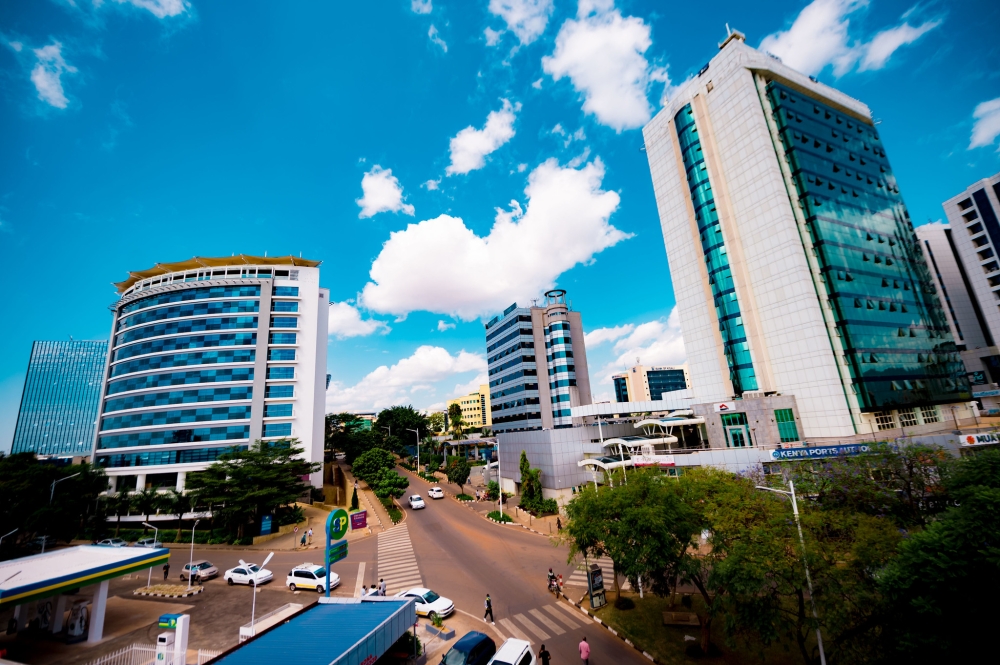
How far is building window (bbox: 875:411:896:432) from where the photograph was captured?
43562 millimetres

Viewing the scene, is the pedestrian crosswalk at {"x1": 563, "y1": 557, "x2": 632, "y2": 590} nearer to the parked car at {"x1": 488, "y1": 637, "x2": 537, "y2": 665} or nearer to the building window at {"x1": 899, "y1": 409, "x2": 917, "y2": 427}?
the parked car at {"x1": 488, "y1": 637, "x2": 537, "y2": 665}

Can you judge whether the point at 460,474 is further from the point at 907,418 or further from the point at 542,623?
the point at 907,418

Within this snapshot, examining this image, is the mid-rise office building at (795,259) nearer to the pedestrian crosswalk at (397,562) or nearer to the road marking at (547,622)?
the road marking at (547,622)

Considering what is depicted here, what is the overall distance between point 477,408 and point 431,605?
14477 cm

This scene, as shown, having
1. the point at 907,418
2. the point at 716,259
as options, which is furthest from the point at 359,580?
the point at 907,418

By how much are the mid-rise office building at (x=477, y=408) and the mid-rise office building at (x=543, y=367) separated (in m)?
69.6

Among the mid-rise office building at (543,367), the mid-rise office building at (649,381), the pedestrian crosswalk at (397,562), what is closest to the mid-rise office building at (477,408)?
the mid-rise office building at (649,381)

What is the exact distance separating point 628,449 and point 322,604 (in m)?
38.3

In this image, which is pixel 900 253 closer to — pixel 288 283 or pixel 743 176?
pixel 743 176

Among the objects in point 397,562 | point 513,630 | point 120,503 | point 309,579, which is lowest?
point 513,630

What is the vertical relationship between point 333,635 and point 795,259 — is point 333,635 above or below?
below

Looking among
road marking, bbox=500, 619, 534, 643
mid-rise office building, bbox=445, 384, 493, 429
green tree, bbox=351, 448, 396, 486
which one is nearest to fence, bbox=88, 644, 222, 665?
road marking, bbox=500, 619, 534, 643

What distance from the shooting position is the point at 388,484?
48.9 meters

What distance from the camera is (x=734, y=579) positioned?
13.5 m
